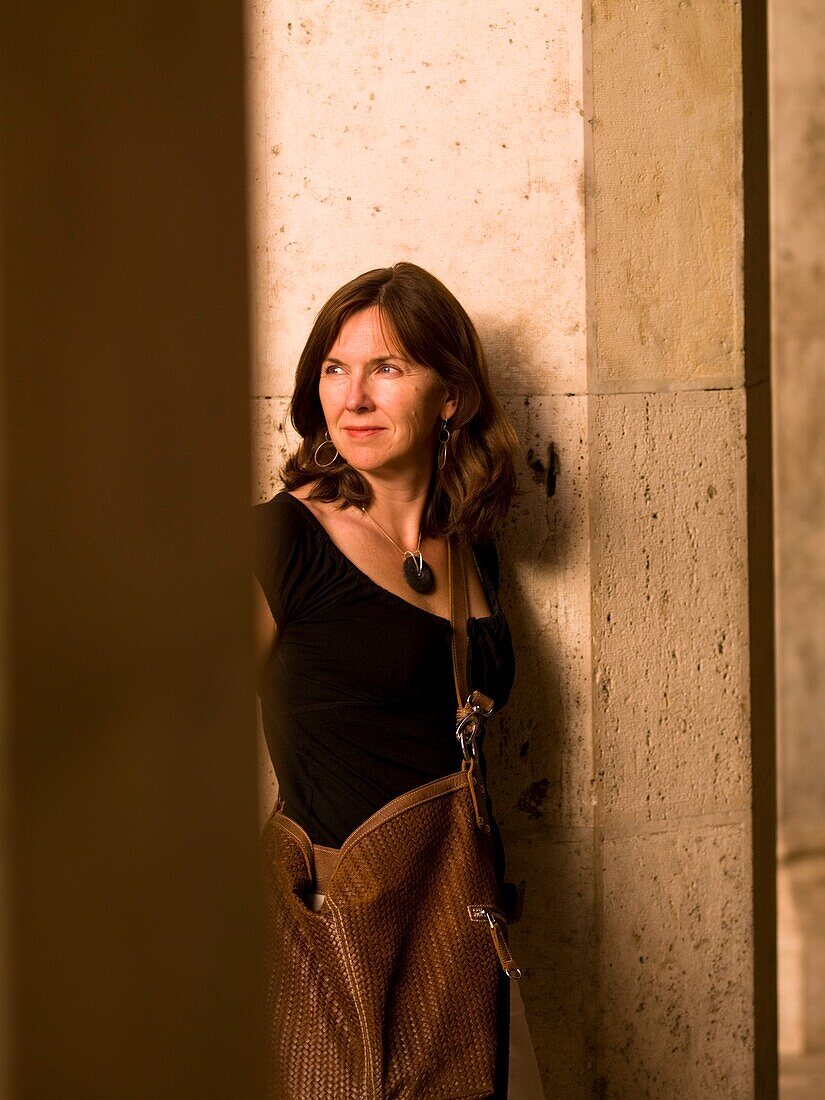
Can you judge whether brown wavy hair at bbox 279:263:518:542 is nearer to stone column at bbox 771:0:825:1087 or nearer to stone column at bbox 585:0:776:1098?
stone column at bbox 585:0:776:1098

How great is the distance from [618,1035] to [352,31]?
1.91m

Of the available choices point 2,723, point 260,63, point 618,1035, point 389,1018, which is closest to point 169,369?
point 2,723

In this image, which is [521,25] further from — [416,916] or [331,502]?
[416,916]

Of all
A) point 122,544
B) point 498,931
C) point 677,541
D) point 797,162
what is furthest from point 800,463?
point 122,544

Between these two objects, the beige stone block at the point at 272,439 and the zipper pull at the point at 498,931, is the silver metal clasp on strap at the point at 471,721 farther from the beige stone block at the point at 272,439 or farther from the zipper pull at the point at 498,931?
the beige stone block at the point at 272,439

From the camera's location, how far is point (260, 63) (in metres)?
2.11

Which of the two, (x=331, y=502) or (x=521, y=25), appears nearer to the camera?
(x=331, y=502)

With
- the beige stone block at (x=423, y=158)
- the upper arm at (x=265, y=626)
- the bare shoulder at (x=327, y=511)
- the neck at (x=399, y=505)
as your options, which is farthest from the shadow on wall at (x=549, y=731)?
the upper arm at (x=265, y=626)

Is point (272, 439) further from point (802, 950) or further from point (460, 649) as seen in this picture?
point (802, 950)

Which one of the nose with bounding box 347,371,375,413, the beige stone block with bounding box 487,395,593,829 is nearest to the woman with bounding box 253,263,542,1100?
the nose with bounding box 347,371,375,413

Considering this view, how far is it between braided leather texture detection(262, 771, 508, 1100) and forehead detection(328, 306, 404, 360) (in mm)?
631

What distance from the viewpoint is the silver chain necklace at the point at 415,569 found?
1.83 metres

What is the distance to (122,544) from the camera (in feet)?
1.23

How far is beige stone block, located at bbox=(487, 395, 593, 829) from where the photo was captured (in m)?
2.26
